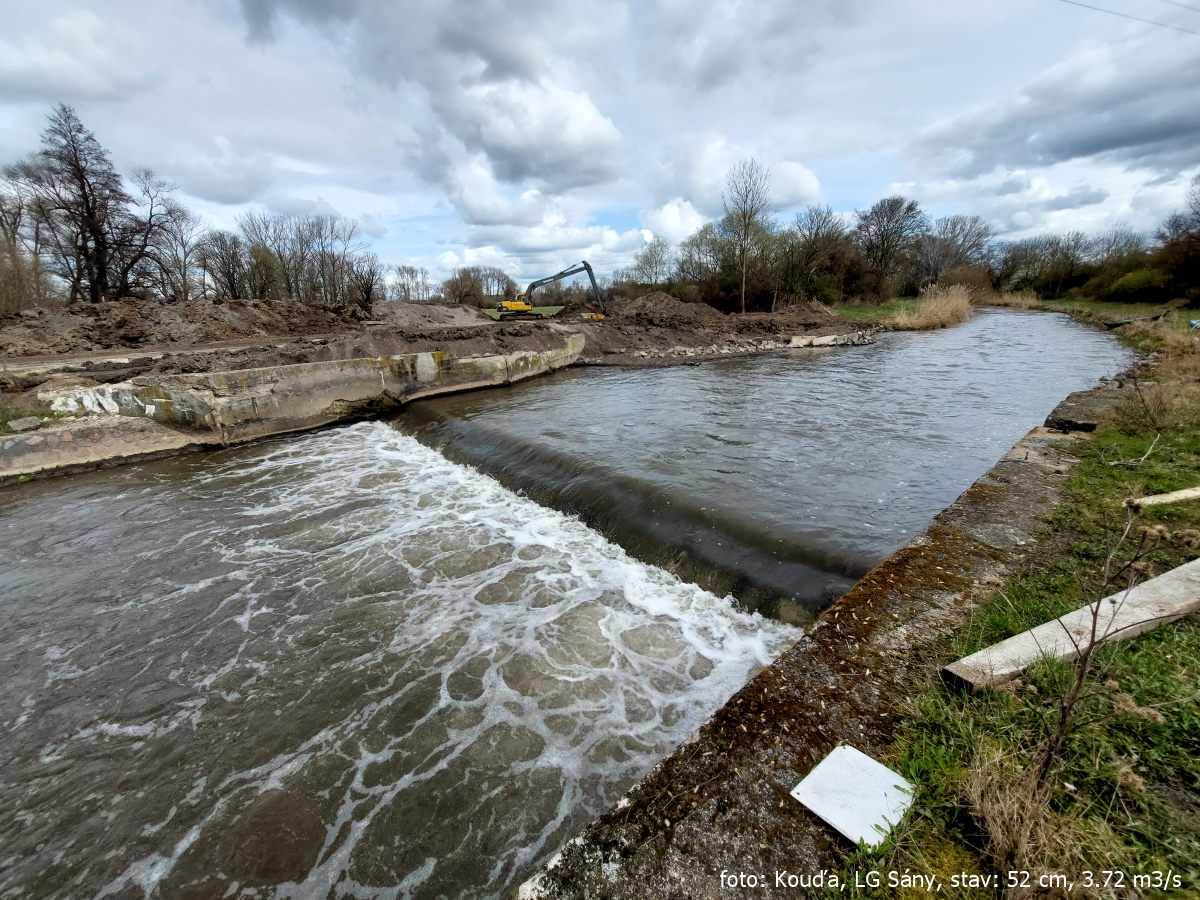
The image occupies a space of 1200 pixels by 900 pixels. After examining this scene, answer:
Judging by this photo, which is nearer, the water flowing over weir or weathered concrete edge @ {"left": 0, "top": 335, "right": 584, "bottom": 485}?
the water flowing over weir

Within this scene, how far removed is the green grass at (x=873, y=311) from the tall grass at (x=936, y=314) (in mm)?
1073

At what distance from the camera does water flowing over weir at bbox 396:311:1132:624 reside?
Answer: 15.7ft

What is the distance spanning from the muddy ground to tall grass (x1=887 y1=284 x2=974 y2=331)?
3.25 m

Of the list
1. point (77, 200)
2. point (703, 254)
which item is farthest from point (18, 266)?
point (703, 254)

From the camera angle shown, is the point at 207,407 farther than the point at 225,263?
No

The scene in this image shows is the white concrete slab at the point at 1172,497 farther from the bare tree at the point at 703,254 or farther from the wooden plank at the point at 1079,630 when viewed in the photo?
the bare tree at the point at 703,254

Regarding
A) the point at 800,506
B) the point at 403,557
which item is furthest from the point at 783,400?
the point at 403,557

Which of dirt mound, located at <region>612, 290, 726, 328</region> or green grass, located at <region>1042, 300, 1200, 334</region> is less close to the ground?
dirt mound, located at <region>612, 290, 726, 328</region>

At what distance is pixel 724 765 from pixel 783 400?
1054cm

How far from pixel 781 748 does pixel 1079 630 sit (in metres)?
1.55

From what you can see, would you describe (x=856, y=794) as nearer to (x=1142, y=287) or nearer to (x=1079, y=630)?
(x=1079, y=630)

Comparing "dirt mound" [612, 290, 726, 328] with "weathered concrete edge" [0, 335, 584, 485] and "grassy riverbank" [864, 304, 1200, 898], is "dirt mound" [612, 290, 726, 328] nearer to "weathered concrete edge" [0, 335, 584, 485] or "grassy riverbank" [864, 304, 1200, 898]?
"weathered concrete edge" [0, 335, 584, 485]

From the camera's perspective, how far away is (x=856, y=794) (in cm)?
178

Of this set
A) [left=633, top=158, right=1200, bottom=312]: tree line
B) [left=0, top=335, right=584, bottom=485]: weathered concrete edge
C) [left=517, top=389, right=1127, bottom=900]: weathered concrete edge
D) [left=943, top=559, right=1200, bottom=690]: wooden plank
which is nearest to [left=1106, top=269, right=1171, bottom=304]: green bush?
[left=633, top=158, right=1200, bottom=312]: tree line
